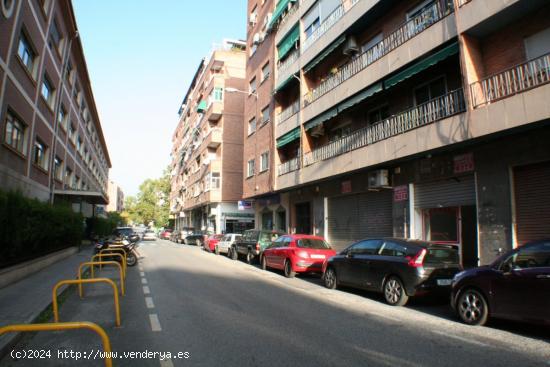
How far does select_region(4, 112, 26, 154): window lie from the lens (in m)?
15.2

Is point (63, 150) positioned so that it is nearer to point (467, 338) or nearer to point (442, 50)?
point (442, 50)

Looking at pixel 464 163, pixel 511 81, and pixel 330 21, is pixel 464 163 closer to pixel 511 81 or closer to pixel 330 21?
pixel 511 81

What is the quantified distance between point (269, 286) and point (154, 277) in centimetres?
388

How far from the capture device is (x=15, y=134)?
16.2 m

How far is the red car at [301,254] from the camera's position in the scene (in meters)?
13.5

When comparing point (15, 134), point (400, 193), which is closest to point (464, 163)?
point (400, 193)

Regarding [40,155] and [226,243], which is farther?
[226,243]

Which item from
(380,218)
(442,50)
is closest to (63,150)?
(380,218)

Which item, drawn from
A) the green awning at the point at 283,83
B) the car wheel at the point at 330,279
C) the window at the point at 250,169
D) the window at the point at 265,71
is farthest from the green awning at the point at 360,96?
the window at the point at 250,169

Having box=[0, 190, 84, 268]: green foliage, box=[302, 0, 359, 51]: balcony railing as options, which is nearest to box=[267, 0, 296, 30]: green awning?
box=[302, 0, 359, 51]: balcony railing

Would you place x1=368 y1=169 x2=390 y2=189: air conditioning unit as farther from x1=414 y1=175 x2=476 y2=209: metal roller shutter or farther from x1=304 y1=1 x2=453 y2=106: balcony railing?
x1=304 y1=1 x2=453 y2=106: balcony railing

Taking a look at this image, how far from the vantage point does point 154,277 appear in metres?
12.8

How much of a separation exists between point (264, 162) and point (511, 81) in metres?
17.8

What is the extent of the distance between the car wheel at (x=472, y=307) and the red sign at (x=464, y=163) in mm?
5799
